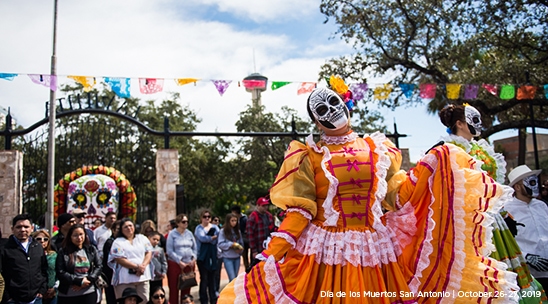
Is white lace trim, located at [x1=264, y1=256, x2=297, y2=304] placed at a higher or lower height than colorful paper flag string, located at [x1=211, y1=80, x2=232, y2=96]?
lower

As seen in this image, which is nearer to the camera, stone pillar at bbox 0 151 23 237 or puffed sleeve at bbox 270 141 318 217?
puffed sleeve at bbox 270 141 318 217

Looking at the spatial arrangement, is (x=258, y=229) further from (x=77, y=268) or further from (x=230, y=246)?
(x=77, y=268)

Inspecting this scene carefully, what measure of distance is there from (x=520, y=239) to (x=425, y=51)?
31.2 ft

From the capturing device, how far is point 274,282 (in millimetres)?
2922

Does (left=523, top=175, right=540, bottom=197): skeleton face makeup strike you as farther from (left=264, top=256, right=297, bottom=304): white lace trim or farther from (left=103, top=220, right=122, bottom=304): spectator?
(left=103, top=220, right=122, bottom=304): spectator

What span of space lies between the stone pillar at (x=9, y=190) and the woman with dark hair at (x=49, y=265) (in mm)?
4720

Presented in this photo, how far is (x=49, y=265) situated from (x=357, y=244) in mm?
4019

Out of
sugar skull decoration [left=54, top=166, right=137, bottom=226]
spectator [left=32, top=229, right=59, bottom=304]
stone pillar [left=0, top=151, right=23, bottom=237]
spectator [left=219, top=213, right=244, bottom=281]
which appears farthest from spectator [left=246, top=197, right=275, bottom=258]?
stone pillar [left=0, top=151, right=23, bottom=237]

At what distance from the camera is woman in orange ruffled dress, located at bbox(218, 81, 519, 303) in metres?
2.82

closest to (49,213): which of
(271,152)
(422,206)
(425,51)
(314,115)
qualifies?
(314,115)

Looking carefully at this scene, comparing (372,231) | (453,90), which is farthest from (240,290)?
(453,90)

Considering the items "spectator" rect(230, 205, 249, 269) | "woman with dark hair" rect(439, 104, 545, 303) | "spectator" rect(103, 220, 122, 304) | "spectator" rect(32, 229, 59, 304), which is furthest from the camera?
"spectator" rect(230, 205, 249, 269)

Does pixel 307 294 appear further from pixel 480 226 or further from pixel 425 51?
pixel 425 51

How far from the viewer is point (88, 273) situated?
218 inches
